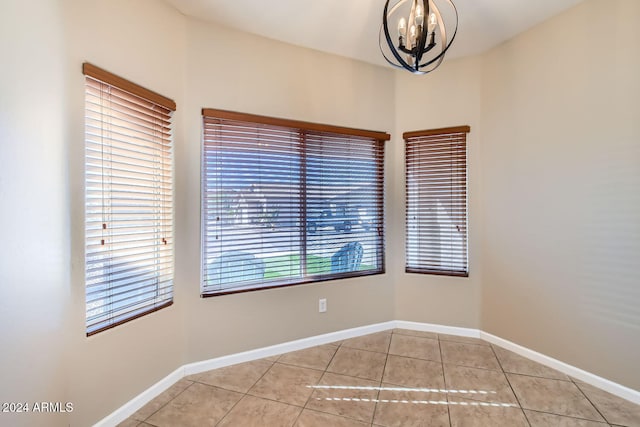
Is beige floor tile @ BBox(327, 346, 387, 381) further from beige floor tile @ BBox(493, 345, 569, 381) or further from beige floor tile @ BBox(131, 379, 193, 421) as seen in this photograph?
beige floor tile @ BBox(131, 379, 193, 421)

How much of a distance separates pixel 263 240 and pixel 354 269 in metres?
0.98

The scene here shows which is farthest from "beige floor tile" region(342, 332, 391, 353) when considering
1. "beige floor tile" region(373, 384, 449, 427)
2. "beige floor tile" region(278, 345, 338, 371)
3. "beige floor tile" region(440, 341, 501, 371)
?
"beige floor tile" region(373, 384, 449, 427)

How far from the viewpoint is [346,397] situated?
2023 mm

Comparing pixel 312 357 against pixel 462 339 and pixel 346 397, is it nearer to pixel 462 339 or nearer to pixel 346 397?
pixel 346 397

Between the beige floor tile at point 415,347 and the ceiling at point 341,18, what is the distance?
270 centimetres

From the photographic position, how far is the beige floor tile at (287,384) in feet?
6.64

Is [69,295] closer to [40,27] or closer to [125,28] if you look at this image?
[40,27]

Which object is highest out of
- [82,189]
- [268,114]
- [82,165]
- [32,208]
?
[268,114]

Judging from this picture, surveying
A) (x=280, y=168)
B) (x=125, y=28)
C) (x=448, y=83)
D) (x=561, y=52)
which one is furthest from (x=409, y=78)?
(x=125, y=28)

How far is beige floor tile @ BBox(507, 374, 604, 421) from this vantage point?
6.14 ft

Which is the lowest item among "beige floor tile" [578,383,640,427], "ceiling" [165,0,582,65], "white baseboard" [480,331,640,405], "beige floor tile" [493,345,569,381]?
"beige floor tile" [578,383,640,427]

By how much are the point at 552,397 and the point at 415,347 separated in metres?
0.99

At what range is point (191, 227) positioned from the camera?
7.43ft

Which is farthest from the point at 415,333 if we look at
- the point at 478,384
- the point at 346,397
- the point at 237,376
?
the point at 237,376
